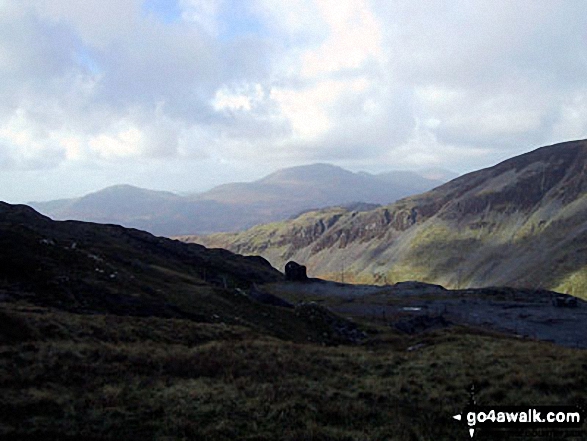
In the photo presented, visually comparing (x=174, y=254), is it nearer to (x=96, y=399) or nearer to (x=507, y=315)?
(x=507, y=315)

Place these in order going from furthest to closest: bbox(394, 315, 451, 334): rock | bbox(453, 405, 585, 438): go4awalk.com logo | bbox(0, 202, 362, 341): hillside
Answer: bbox(394, 315, 451, 334): rock
bbox(0, 202, 362, 341): hillside
bbox(453, 405, 585, 438): go4awalk.com logo

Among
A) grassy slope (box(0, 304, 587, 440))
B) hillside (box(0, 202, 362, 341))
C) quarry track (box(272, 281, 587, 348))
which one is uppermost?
hillside (box(0, 202, 362, 341))

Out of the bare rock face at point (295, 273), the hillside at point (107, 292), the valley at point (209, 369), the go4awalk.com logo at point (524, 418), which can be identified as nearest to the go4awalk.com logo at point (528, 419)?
the go4awalk.com logo at point (524, 418)

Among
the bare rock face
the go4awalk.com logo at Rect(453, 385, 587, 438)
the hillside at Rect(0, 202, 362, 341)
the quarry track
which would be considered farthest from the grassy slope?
the bare rock face

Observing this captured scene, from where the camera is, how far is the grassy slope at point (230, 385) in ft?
45.6

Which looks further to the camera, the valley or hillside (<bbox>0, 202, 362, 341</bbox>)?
hillside (<bbox>0, 202, 362, 341</bbox>)

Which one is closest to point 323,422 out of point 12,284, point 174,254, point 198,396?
point 198,396

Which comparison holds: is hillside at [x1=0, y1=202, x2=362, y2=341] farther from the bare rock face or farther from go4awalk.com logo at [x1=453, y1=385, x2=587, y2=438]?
the bare rock face

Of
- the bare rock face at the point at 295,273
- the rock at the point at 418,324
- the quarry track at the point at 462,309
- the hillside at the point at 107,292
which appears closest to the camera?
the hillside at the point at 107,292

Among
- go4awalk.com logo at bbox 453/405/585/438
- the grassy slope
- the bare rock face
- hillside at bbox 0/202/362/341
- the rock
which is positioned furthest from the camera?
the bare rock face

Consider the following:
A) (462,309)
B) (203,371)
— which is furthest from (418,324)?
(203,371)

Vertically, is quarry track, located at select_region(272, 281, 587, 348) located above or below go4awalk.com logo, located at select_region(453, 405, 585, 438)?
below

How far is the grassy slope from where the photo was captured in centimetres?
1391

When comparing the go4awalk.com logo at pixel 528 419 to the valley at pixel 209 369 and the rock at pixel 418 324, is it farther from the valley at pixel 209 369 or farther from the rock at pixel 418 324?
the rock at pixel 418 324
